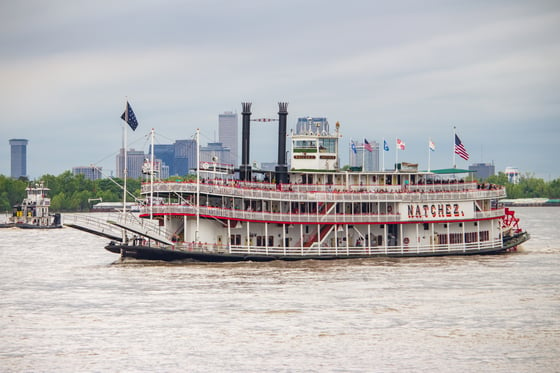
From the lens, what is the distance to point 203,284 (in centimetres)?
5038

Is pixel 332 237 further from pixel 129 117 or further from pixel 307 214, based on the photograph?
pixel 129 117

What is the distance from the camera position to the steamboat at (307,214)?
59031mm

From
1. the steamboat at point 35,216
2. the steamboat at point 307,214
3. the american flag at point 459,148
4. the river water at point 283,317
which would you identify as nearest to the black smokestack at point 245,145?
the steamboat at point 307,214

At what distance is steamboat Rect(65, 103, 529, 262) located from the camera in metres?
59.0

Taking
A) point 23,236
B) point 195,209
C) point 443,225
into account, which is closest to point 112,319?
point 195,209

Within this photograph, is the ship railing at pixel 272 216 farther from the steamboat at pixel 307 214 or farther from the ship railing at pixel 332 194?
the ship railing at pixel 332 194

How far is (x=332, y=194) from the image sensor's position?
61.8 m

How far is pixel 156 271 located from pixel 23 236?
5749cm

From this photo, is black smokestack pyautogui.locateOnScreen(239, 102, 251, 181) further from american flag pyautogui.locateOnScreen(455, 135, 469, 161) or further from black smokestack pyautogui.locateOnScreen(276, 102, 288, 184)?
american flag pyautogui.locateOnScreen(455, 135, 469, 161)

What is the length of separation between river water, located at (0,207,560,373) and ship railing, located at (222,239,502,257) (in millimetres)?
868

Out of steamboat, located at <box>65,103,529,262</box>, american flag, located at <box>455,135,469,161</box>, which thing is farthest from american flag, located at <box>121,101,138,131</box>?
american flag, located at <box>455,135,469,161</box>

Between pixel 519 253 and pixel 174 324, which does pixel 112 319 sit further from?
pixel 519 253

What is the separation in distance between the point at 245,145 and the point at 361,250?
39.2 feet

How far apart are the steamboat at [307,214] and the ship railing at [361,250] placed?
7cm
